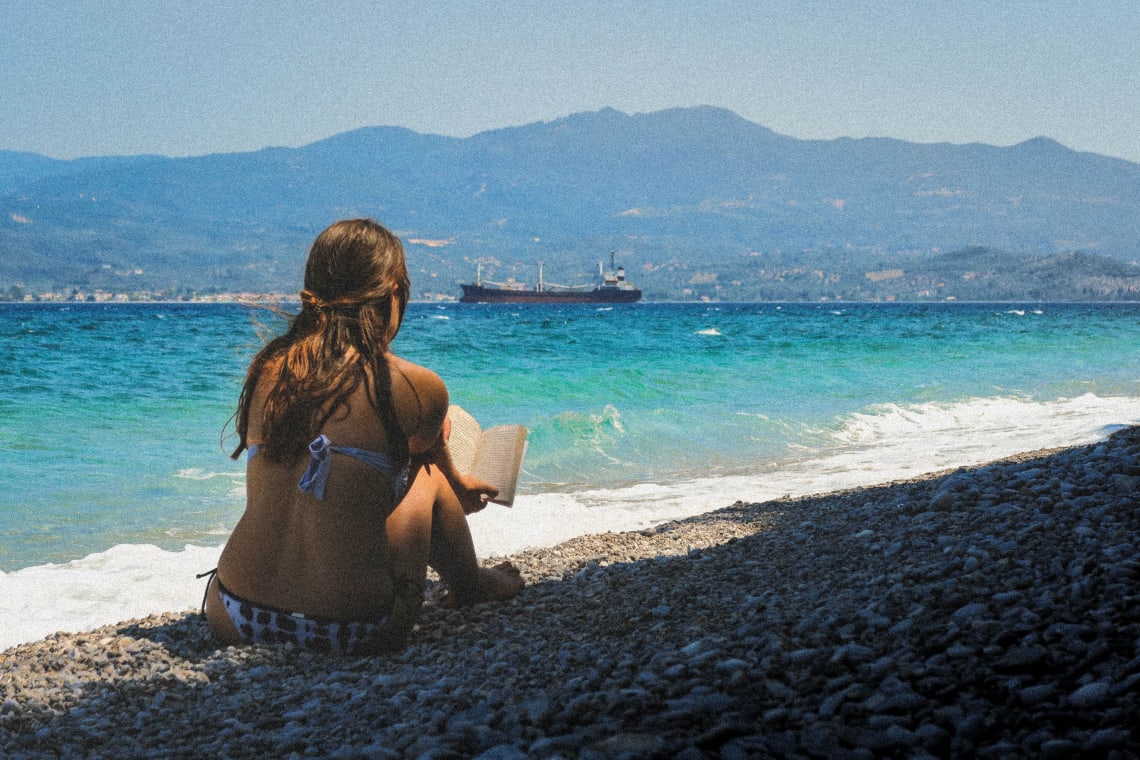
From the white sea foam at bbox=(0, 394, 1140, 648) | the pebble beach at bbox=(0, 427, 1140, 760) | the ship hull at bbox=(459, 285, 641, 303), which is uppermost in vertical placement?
the ship hull at bbox=(459, 285, 641, 303)

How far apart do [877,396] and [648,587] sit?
1433cm

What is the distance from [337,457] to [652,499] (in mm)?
5454

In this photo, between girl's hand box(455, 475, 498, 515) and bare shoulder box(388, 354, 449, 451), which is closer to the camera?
bare shoulder box(388, 354, 449, 451)

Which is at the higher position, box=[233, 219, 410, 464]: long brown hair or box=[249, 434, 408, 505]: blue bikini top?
box=[233, 219, 410, 464]: long brown hair

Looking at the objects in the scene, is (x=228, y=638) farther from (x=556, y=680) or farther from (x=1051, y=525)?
(x=1051, y=525)

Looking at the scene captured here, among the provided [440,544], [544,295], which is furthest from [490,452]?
[544,295]

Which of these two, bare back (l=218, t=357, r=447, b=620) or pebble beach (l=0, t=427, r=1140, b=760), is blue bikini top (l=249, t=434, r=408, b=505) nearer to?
bare back (l=218, t=357, r=447, b=620)

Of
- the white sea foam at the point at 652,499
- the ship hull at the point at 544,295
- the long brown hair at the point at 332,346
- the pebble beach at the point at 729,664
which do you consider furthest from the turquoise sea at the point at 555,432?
the ship hull at the point at 544,295

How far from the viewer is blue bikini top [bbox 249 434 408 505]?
3.22 m

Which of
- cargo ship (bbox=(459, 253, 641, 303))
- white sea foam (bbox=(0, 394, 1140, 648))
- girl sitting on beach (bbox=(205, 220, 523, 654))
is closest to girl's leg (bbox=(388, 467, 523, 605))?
girl sitting on beach (bbox=(205, 220, 523, 654))

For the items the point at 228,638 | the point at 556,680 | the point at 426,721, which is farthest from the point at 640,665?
the point at 228,638

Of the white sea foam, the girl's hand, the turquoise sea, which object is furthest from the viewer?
the turquoise sea

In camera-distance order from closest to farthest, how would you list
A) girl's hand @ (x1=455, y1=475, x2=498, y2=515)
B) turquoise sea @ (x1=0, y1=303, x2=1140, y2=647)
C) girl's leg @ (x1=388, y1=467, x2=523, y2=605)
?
girl's leg @ (x1=388, y1=467, x2=523, y2=605) → girl's hand @ (x1=455, y1=475, x2=498, y2=515) → turquoise sea @ (x1=0, y1=303, x2=1140, y2=647)

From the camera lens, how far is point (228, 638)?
362cm
